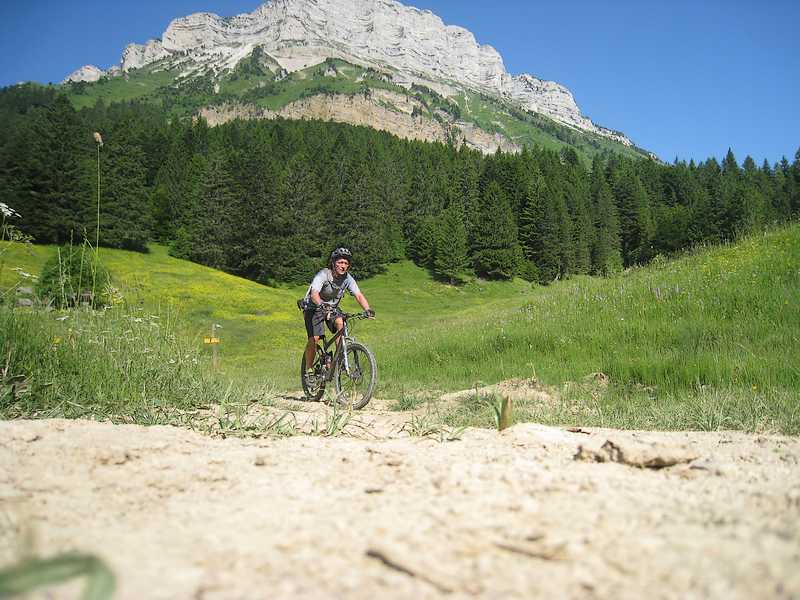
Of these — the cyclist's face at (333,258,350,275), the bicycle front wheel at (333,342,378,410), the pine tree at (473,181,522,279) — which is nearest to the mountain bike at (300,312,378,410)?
the bicycle front wheel at (333,342,378,410)

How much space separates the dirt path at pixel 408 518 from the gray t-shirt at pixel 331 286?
506cm

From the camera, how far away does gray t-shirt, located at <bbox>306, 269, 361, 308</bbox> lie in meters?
8.07

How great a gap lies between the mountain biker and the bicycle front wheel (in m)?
0.46

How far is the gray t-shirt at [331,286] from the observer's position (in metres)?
8.07

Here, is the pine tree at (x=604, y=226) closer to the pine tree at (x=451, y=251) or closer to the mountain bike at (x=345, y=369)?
the pine tree at (x=451, y=251)

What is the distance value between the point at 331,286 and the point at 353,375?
4.65ft

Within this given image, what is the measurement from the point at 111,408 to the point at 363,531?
11.3ft

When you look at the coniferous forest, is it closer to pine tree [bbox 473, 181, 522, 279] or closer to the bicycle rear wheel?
pine tree [bbox 473, 181, 522, 279]

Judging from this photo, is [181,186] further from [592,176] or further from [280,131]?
[592,176]

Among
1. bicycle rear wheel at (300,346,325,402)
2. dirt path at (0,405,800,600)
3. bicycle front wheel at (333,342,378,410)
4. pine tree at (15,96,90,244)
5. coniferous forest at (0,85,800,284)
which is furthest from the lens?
coniferous forest at (0,85,800,284)

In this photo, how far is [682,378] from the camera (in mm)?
6656

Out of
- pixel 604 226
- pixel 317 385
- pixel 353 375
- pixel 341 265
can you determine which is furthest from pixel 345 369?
pixel 604 226

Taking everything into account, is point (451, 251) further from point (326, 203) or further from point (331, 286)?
point (331, 286)

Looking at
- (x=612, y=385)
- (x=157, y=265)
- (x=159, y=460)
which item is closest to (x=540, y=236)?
(x=157, y=265)
